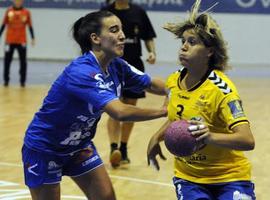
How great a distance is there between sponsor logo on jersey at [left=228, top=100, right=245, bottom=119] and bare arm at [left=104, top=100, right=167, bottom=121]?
480 millimetres

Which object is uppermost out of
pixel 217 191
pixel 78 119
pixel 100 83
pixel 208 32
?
pixel 208 32

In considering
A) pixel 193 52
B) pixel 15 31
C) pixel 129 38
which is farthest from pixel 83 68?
pixel 15 31

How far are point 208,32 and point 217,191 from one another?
0.97m

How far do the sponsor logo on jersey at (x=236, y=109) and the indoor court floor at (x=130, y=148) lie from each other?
2.81 meters

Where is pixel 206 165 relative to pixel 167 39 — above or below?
above

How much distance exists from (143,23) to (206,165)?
4.51m

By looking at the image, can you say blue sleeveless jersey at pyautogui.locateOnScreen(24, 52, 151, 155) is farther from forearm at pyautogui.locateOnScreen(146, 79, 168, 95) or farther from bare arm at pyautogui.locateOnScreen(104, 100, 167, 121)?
forearm at pyautogui.locateOnScreen(146, 79, 168, 95)

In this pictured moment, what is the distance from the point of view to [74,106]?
4.47 metres

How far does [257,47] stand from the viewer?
869 inches

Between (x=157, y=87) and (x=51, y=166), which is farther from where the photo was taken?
(x=157, y=87)

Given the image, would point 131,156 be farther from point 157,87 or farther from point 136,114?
point 136,114

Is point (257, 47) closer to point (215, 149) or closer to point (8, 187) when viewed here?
point (8, 187)

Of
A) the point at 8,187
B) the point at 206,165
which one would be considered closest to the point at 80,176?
the point at 206,165

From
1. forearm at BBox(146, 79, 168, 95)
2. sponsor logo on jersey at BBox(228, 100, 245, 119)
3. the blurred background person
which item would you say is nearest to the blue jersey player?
forearm at BBox(146, 79, 168, 95)
